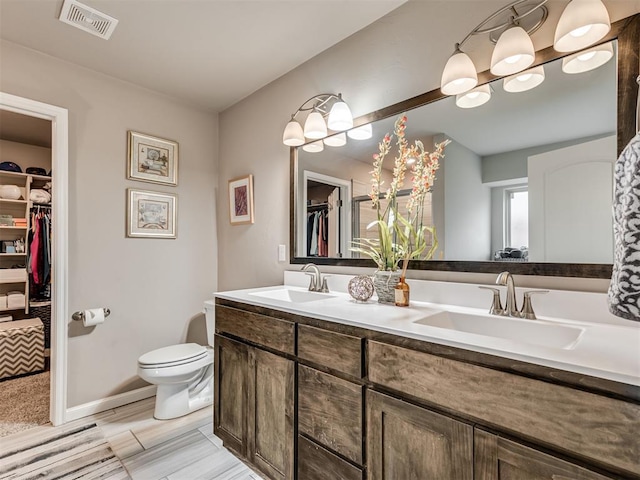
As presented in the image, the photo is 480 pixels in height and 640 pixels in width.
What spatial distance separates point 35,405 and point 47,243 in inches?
67.6

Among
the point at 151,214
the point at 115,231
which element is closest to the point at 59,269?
the point at 115,231

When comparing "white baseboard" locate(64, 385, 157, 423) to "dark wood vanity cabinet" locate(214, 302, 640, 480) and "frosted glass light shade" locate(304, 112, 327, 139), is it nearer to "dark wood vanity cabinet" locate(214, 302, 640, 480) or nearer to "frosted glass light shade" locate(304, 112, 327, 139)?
"dark wood vanity cabinet" locate(214, 302, 640, 480)

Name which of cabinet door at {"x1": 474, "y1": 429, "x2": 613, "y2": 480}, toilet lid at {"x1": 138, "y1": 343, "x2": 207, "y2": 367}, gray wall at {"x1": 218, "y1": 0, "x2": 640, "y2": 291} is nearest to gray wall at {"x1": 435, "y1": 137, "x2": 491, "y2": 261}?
gray wall at {"x1": 218, "y1": 0, "x2": 640, "y2": 291}

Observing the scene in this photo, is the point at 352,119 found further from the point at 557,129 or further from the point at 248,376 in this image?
the point at 248,376

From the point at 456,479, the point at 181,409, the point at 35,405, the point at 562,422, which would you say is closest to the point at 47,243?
the point at 35,405

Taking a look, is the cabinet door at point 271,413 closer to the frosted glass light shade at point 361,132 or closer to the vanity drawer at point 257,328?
the vanity drawer at point 257,328

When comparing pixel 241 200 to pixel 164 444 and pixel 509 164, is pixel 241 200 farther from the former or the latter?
pixel 509 164

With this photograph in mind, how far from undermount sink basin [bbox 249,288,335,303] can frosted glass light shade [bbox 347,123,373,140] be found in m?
0.92

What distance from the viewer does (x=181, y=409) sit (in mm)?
2170

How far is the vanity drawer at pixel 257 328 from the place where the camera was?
53.9 inches

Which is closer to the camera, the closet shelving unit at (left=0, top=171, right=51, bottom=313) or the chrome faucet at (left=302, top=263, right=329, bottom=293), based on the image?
the chrome faucet at (left=302, top=263, right=329, bottom=293)

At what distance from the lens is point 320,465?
4.02ft

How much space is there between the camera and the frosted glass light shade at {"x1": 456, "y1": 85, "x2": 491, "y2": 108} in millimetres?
1356

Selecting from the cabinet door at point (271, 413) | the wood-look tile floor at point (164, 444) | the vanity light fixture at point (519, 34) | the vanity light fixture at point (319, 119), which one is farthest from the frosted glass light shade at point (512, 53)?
the wood-look tile floor at point (164, 444)
